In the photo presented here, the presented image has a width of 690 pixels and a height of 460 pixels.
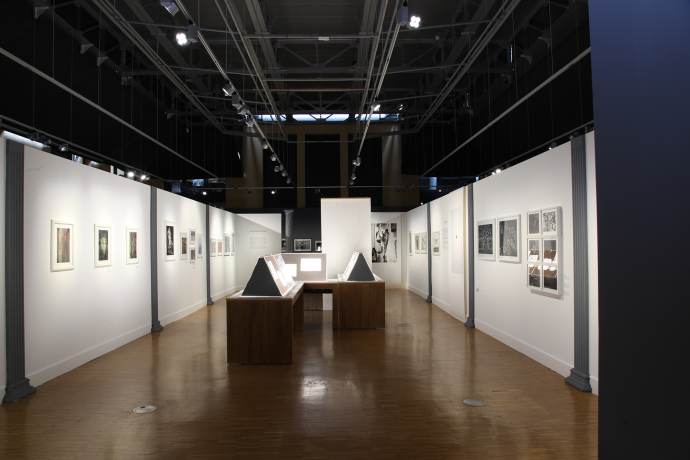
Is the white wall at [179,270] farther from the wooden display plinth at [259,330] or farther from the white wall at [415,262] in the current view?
the white wall at [415,262]

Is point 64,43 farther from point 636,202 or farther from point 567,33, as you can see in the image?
point 636,202

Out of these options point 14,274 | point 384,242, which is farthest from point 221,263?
point 14,274

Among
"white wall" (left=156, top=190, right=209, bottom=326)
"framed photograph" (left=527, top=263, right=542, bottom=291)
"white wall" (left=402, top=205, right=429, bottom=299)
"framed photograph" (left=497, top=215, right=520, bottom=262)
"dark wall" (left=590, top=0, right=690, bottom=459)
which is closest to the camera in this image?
"dark wall" (left=590, top=0, right=690, bottom=459)

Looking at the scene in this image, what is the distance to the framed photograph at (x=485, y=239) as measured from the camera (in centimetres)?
809

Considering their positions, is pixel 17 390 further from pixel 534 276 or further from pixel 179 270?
pixel 534 276

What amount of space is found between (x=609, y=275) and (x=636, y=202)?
27 cm

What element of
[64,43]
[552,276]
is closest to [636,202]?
[552,276]

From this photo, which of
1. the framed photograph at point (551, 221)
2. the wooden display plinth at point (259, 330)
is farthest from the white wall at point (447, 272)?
the wooden display plinth at point (259, 330)

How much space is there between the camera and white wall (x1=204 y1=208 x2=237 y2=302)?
13.5 meters

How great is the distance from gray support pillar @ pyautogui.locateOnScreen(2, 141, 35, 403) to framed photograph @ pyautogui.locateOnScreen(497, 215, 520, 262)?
7.26m

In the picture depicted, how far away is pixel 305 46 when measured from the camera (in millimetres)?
11586

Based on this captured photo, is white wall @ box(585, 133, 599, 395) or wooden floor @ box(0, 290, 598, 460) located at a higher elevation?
white wall @ box(585, 133, 599, 395)

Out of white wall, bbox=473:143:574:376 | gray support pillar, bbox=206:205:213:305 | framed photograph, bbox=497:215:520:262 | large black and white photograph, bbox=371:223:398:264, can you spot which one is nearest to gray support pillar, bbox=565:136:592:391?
white wall, bbox=473:143:574:376

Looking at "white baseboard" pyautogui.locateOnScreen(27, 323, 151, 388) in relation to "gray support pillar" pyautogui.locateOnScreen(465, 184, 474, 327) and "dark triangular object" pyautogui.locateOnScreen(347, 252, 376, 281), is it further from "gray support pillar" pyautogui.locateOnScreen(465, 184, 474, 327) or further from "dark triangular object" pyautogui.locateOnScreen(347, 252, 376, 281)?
"gray support pillar" pyautogui.locateOnScreen(465, 184, 474, 327)
